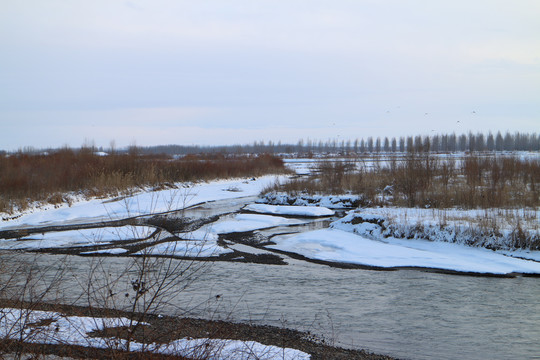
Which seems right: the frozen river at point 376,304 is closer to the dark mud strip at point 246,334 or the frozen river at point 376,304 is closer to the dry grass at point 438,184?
the dark mud strip at point 246,334

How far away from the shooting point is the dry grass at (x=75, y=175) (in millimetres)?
20719

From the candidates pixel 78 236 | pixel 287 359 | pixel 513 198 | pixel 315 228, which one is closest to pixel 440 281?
pixel 287 359

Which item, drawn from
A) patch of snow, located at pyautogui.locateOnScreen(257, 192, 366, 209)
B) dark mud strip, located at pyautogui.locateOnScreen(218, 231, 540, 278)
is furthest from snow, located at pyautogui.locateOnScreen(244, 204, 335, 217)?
dark mud strip, located at pyautogui.locateOnScreen(218, 231, 540, 278)

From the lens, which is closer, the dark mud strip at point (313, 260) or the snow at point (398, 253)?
the dark mud strip at point (313, 260)

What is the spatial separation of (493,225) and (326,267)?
16.8 feet

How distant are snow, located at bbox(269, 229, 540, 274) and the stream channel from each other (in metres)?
0.71

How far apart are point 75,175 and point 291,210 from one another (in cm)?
1251

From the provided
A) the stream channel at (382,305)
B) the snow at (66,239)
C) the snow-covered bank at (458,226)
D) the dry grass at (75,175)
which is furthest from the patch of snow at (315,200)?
the stream channel at (382,305)

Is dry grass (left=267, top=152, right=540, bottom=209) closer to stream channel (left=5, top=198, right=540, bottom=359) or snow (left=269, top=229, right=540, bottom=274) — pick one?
snow (left=269, top=229, right=540, bottom=274)

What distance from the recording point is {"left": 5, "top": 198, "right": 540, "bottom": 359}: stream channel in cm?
646

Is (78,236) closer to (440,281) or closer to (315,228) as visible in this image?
(315,228)

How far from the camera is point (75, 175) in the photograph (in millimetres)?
25094

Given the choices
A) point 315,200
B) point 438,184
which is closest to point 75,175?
point 315,200

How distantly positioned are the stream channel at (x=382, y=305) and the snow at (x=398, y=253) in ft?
2.32
